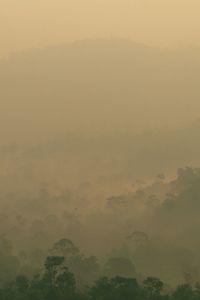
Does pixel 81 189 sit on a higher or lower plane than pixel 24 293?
higher

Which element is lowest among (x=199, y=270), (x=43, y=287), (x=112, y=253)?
(x=43, y=287)

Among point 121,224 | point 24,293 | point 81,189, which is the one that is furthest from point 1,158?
point 24,293

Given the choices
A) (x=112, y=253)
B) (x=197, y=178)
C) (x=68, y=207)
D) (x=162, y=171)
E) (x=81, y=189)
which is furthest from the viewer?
(x=162, y=171)

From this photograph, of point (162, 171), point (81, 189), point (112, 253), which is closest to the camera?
point (112, 253)

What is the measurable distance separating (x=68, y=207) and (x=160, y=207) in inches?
678

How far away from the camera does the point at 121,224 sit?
86.6 meters

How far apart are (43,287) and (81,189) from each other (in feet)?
240

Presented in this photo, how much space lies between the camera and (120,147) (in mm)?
133750

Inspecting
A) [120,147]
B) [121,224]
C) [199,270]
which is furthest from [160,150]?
[199,270]

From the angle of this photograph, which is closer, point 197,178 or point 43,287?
point 43,287

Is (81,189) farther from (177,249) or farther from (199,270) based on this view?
(199,270)

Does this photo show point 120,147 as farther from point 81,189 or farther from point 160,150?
point 81,189

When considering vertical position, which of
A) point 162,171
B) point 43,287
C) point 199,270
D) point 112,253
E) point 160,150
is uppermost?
point 160,150

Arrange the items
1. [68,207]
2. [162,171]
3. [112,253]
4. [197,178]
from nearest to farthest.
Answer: [112,253] < [197,178] < [68,207] < [162,171]
